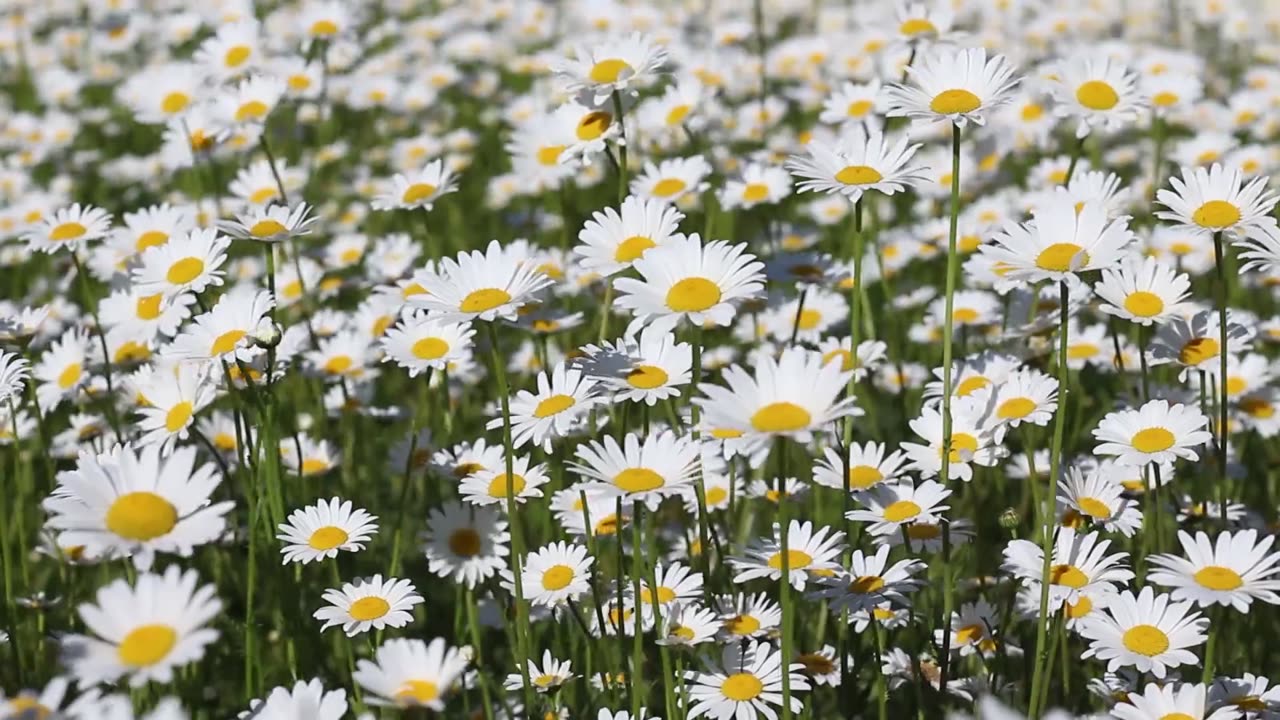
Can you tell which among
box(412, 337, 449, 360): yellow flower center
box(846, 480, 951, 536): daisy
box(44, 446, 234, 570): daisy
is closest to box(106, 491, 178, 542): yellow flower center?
box(44, 446, 234, 570): daisy

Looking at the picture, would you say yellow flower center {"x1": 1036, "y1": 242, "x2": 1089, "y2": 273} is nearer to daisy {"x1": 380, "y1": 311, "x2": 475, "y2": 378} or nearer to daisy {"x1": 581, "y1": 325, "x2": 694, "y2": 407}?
daisy {"x1": 581, "y1": 325, "x2": 694, "y2": 407}

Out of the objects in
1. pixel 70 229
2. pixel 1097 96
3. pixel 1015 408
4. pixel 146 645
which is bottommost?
pixel 146 645

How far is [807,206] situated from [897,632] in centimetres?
330

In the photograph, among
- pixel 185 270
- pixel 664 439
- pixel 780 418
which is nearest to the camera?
pixel 780 418

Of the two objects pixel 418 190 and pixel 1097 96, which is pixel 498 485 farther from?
pixel 1097 96

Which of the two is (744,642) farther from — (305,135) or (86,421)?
(305,135)

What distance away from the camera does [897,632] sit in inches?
127

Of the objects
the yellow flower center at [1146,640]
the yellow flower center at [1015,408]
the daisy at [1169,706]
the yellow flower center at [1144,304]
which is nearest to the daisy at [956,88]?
the yellow flower center at [1144,304]

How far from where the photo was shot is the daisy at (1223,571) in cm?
239

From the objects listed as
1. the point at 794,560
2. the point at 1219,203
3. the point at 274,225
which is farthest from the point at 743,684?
the point at 274,225

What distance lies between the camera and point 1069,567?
2670 mm

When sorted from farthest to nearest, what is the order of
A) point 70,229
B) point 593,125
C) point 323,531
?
1. point 70,229
2. point 593,125
3. point 323,531

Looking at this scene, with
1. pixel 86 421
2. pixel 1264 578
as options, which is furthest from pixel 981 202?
pixel 86 421

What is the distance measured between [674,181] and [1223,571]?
6.41 ft
